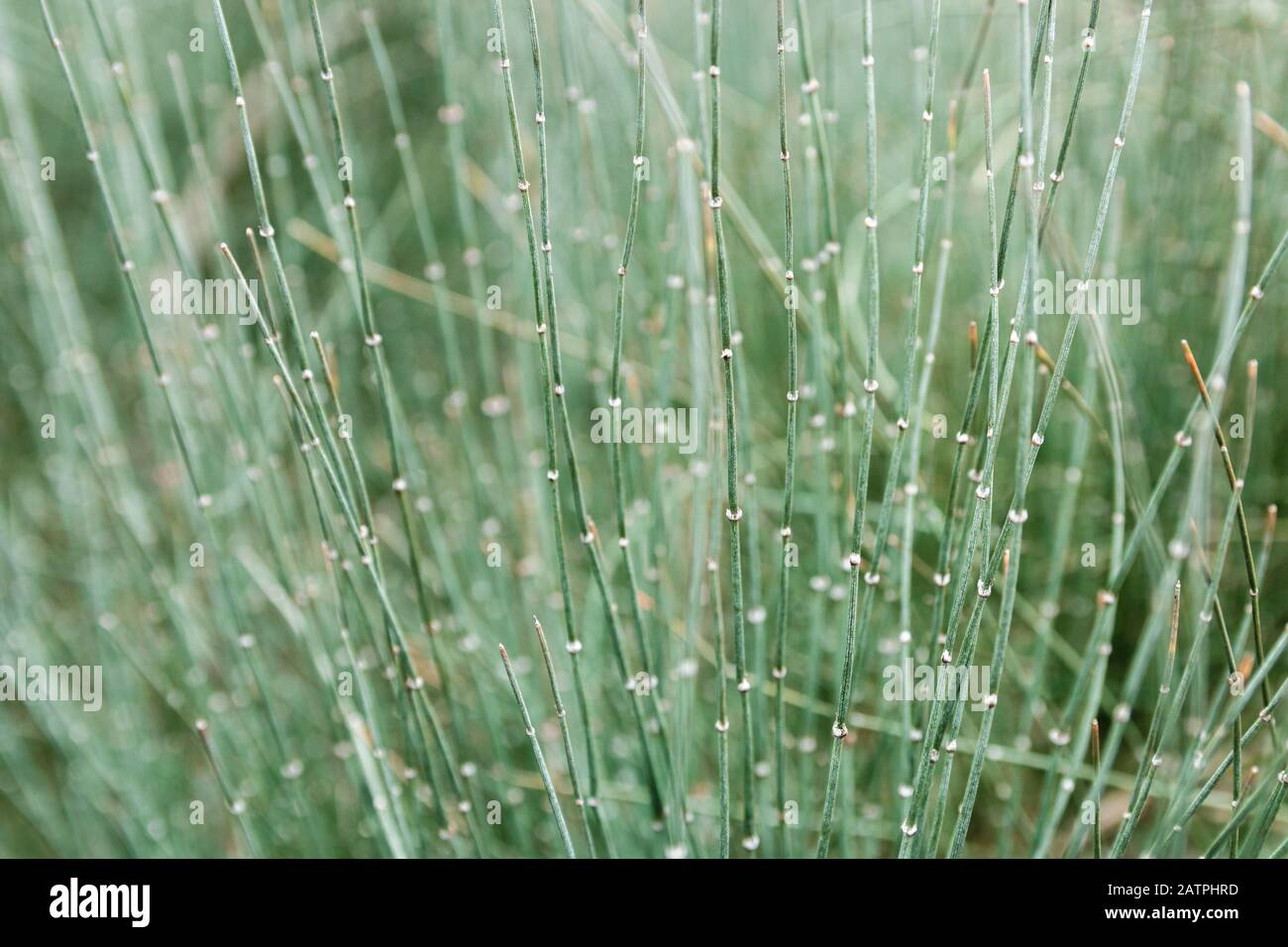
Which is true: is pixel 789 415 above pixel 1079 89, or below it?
below

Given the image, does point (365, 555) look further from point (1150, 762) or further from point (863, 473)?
point (1150, 762)

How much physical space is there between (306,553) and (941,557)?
68cm

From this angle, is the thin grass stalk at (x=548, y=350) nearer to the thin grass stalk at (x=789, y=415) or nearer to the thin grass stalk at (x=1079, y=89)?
the thin grass stalk at (x=789, y=415)

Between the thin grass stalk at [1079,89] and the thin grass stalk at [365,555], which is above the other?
the thin grass stalk at [1079,89]

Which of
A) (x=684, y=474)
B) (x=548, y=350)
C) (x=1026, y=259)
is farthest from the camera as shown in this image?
(x=684, y=474)

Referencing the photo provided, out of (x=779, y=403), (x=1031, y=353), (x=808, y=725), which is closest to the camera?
(x=1031, y=353)

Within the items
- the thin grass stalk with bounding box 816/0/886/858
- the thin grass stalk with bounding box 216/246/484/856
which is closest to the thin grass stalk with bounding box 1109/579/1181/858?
the thin grass stalk with bounding box 816/0/886/858

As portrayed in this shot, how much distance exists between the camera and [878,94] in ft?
4.80

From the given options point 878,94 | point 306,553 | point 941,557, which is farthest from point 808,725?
point 878,94

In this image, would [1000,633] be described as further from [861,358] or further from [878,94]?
[878,94]

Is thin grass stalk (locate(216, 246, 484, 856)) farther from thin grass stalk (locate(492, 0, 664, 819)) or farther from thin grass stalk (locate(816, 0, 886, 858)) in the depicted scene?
thin grass stalk (locate(816, 0, 886, 858))

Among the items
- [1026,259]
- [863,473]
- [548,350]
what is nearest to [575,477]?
[548,350]

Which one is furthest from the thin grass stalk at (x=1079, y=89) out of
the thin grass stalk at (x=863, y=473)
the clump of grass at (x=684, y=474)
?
the thin grass stalk at (x=863, y=473)
